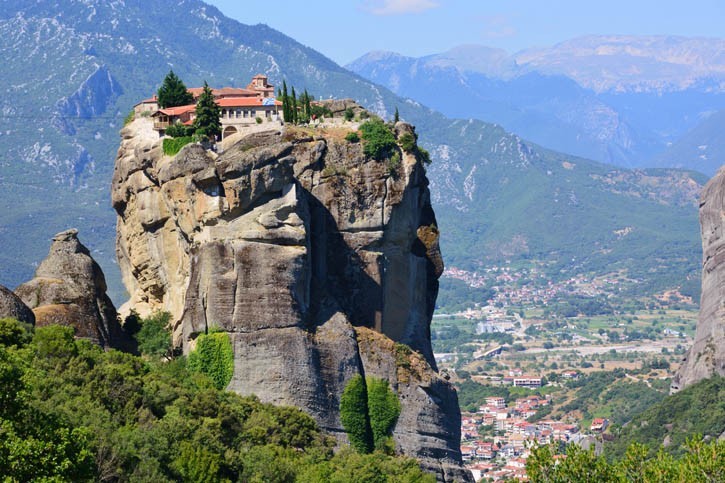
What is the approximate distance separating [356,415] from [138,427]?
15128 millimetres

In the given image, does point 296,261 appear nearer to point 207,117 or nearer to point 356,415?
point 356,415

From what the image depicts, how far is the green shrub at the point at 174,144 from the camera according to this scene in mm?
64438

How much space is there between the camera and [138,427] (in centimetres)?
4831

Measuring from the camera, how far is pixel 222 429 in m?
54.0

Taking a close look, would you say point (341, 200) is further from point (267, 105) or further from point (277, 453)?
point (277, 453)

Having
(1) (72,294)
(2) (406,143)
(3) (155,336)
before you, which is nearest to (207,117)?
(2) (406,143)

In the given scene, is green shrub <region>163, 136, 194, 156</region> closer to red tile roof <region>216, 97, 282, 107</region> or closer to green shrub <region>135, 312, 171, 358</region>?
red tile roof <region>216, 97, 282, 107</region>

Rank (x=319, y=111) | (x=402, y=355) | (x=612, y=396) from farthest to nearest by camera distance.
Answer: (x=612, y=396)
(x=319, y=111)
(x=402, y=355)

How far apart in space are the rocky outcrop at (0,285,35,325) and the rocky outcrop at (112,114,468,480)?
692 centimetres

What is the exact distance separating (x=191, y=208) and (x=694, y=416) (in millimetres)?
49475

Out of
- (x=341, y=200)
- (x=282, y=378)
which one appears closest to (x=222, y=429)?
(x=282, y=378)

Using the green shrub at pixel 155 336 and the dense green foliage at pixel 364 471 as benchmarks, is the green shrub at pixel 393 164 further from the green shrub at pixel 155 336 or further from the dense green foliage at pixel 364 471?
the dense green foliage at pixel 364 471

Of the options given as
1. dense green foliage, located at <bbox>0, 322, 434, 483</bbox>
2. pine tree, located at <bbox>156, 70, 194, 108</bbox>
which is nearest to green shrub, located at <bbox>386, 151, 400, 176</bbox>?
pine tree, located at <bbox>156, 70, 194, 108</bbox>

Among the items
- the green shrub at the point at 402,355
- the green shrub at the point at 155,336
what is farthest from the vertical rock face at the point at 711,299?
the green shrub at the point at 155,336
